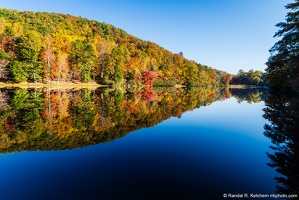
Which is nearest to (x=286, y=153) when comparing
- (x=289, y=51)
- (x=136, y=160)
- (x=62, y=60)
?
(x=136, y=160)

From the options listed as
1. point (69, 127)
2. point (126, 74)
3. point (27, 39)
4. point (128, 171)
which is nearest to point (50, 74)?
point (27, 39)

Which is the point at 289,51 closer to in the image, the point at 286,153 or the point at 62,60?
the point at 286,153

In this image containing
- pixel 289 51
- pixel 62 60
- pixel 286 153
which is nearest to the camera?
pixel 286 153

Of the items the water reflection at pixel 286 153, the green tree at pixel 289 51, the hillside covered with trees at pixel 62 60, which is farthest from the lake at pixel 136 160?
the hillside covered with trees at pixel 62 60

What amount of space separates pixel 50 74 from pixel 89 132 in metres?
50.0

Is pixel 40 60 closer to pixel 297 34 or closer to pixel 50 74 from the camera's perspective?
pixel 50 74

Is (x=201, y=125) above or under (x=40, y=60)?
under

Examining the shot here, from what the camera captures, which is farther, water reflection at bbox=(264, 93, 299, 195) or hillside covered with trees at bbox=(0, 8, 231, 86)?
hillside covered with trees at bbox=(0, 8, 231, 86)

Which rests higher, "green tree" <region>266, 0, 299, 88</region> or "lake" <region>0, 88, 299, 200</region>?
"green tree" <region>266, 0, 299, 88</region>

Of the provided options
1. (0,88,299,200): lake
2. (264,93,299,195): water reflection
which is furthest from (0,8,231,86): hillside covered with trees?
(264,93,299,195): water reflection

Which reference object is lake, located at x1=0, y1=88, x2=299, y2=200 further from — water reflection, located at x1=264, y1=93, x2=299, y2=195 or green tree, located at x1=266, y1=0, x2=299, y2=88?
green tree, located at x1=266, y1=0, x2=299, y2=88

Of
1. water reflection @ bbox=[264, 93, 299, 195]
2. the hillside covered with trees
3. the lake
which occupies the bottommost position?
the lake

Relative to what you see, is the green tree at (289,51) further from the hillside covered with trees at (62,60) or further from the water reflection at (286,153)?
the hillside covered with trees at (62,60)

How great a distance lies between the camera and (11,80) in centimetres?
4931
